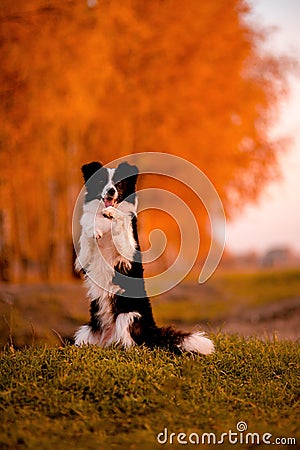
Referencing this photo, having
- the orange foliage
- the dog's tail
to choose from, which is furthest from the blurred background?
the dog's tail

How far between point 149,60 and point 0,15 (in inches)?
186

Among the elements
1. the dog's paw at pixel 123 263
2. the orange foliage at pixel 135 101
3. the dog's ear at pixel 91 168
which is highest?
the orange foliage at pixel 135 101

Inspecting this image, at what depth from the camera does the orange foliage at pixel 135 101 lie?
38.1ft

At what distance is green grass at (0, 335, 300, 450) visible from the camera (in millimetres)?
4055

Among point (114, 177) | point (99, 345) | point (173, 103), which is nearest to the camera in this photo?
point (114, 177)

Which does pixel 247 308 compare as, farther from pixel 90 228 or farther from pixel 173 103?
pixel 90 228

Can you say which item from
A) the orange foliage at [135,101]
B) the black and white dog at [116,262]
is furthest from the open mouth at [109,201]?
the orange foliage at [135,101]

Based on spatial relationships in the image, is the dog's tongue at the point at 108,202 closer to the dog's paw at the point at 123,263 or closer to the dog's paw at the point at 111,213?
the dog's paw at the point at 111,213

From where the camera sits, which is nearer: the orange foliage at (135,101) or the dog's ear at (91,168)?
Result: the dog's ear at (91,168)

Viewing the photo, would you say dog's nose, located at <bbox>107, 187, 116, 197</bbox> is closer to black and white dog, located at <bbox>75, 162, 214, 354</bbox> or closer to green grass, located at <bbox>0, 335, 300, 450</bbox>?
black and white dog, located at <bbox>75, 162, 214, 354</bbox>

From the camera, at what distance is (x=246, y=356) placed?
227 inches

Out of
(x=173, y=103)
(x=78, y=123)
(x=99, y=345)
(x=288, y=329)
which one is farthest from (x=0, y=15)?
(x=288, y=329)

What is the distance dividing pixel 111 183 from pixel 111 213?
27cm

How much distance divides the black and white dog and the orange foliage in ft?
21.8
